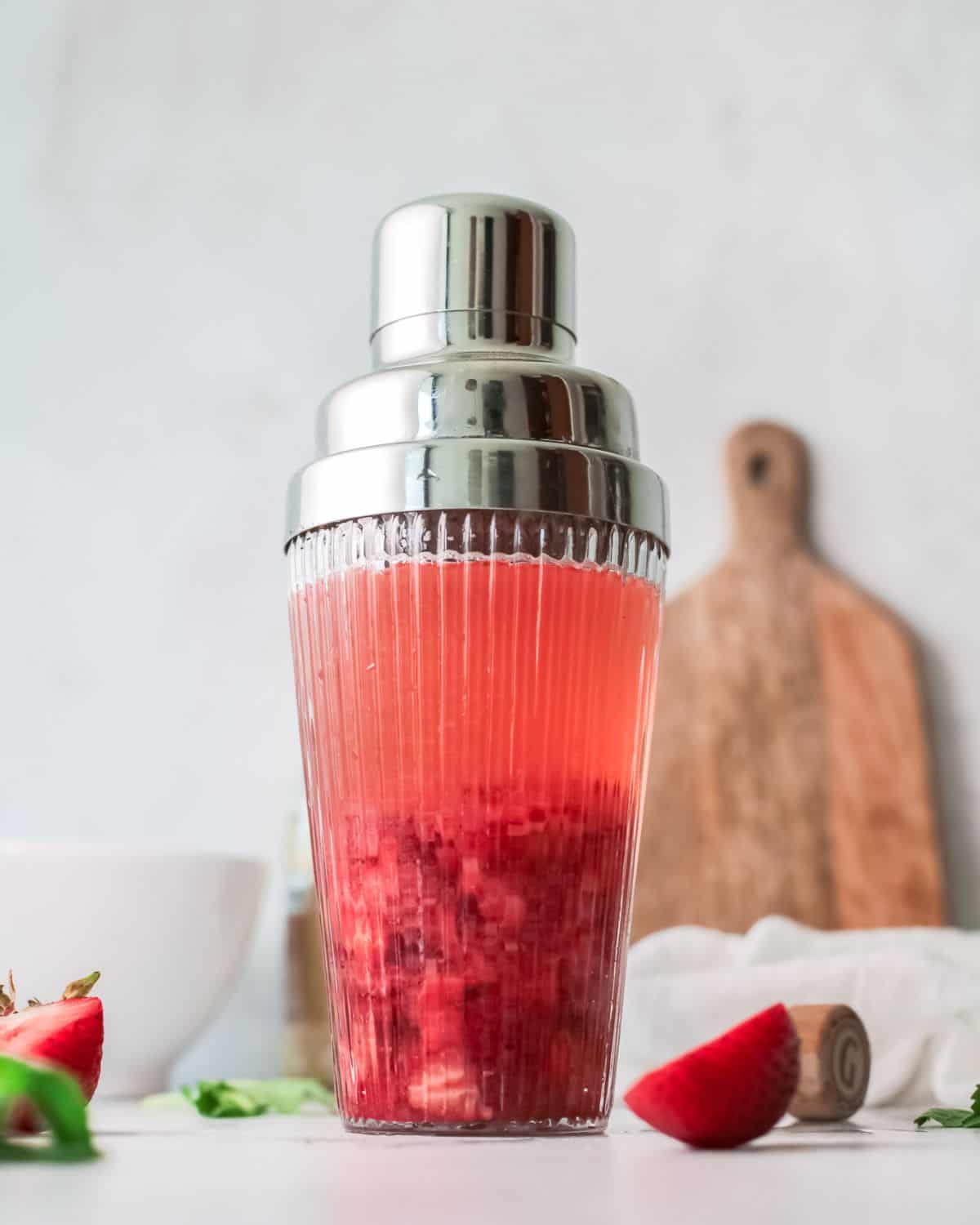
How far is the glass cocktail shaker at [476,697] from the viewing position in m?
0.38

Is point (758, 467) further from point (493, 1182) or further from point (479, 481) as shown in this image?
point (493, 1182)

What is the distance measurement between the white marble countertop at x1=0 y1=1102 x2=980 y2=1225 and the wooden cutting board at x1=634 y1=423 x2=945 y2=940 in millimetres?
575

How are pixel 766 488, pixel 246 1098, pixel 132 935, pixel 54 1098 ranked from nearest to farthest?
pixel 54 1098 < pixel 246 1098 < pixel 132 935 < pixel 766 488

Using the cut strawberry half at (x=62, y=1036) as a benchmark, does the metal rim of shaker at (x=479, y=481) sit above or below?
above

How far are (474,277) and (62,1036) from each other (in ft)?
0.85

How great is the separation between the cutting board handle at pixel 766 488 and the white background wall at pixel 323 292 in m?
0.02

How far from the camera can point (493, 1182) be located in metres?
0.27

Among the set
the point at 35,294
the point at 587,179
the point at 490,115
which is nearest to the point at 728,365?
the point at 587,179

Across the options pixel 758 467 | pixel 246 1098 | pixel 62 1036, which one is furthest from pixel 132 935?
pixel 758 467

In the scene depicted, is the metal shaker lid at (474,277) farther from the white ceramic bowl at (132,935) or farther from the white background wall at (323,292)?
the white background wall at (323,292)

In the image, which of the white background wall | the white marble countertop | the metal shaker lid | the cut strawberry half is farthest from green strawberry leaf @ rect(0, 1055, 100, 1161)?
the white background wall

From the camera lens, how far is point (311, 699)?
43 cm

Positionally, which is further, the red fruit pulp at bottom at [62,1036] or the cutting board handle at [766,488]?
the cutting board handle at [766,488]

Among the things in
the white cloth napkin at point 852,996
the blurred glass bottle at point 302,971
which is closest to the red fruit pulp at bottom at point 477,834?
the white cloth napkin at point 852,996
